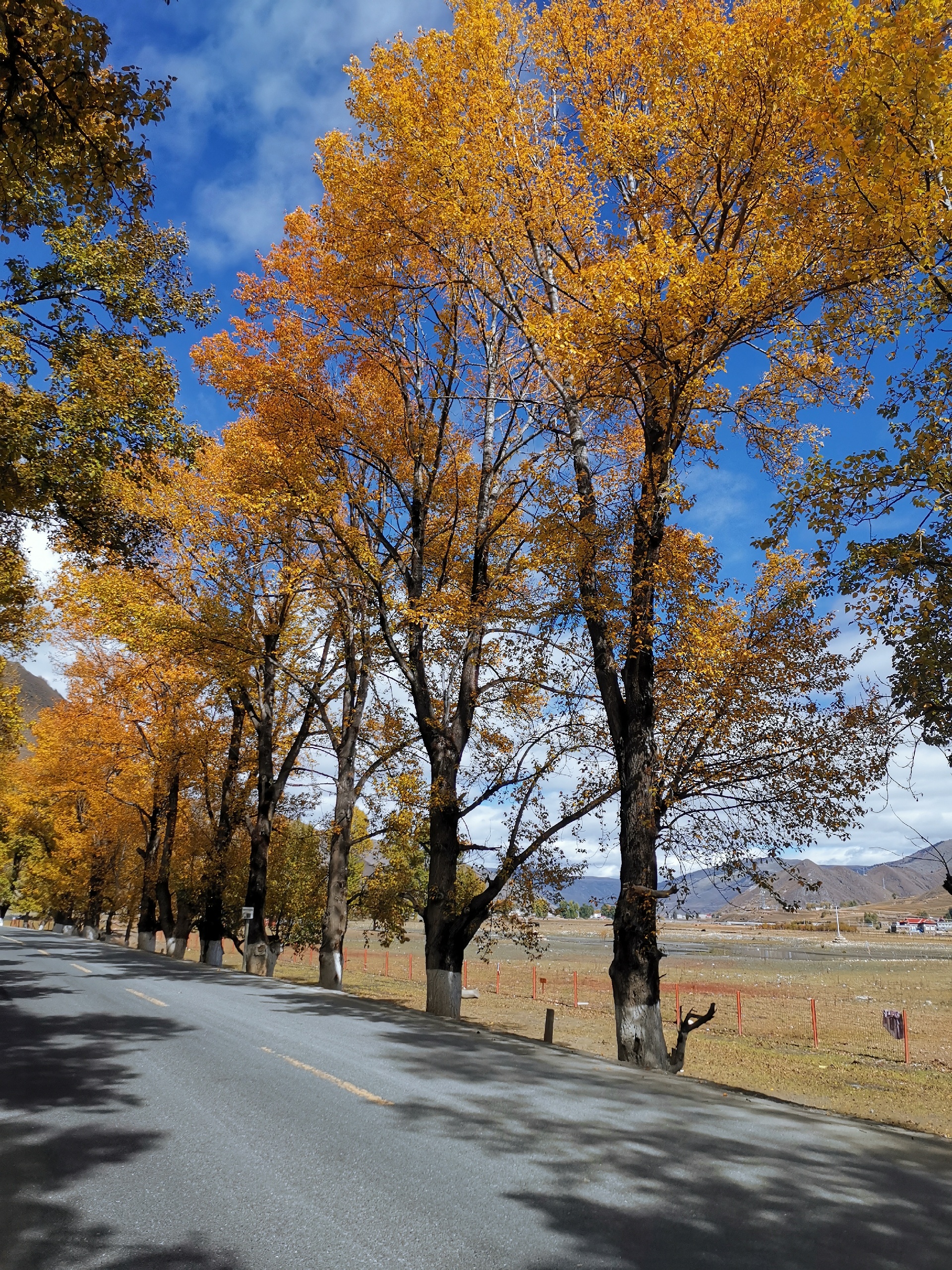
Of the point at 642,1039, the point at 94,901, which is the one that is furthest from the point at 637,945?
the point at 94,901

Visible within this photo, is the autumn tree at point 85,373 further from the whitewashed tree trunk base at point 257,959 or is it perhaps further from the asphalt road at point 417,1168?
the whitewashed tree trunk base at point 257,959

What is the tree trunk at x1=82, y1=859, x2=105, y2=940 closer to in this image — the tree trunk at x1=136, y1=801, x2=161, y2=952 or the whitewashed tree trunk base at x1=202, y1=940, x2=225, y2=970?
the tree trunk at x1=136, y1=801, x2=161, y2=952

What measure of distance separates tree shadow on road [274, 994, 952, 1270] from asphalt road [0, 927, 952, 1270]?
2 cm

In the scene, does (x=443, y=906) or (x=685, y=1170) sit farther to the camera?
(x=443, y=906)

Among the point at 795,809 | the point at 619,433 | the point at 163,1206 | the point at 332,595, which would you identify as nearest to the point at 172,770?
the point at 332,595

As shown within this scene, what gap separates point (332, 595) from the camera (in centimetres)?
1931

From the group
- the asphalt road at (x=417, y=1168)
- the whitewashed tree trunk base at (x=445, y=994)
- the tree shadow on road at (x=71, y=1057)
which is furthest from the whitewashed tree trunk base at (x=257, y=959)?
the asphalt road at (x=417, y=1168)

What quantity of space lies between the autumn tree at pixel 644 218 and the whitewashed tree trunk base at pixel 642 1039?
0.09 ft

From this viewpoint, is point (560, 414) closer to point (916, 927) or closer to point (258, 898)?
point (258, 898)

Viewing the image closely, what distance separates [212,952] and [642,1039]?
19.8 meters

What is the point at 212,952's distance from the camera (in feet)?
88.7

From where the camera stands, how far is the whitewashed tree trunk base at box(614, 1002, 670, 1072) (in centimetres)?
1123

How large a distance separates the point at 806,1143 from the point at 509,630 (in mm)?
9641

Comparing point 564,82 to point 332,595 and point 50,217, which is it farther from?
point 332,595
